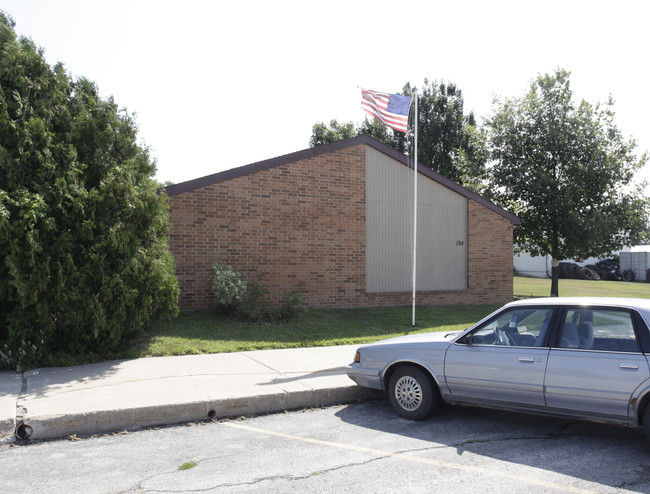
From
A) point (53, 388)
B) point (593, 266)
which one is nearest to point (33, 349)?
point (53, 388)

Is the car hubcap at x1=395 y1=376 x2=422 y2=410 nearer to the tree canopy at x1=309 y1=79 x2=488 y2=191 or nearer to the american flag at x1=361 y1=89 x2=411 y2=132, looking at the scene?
the american flag at x1=361 y1=89 x2=411 y2=132

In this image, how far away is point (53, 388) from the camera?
675 centimetres

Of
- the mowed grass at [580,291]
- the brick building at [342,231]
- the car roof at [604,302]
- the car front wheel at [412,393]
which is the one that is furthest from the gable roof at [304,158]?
the car roof at [604,302]

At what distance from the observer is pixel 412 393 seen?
615cm

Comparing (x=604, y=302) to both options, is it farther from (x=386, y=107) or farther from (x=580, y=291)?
(x=580, y=291)

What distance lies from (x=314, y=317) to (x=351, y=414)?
622cm

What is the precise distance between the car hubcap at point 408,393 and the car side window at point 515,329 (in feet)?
2.58

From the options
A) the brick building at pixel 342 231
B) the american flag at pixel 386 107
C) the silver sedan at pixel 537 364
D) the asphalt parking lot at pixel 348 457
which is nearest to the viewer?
the asphalt parking lot at pixel 348 457

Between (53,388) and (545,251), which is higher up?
(545,251)

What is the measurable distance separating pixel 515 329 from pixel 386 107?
25.4 ft

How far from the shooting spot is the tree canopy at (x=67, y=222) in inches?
296

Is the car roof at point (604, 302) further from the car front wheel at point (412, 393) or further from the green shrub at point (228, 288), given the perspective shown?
the green shrub at point (228, 288)

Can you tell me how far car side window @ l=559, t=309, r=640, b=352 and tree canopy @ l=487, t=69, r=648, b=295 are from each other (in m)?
14.6

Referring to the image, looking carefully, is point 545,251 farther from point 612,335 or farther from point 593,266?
point 593,266
